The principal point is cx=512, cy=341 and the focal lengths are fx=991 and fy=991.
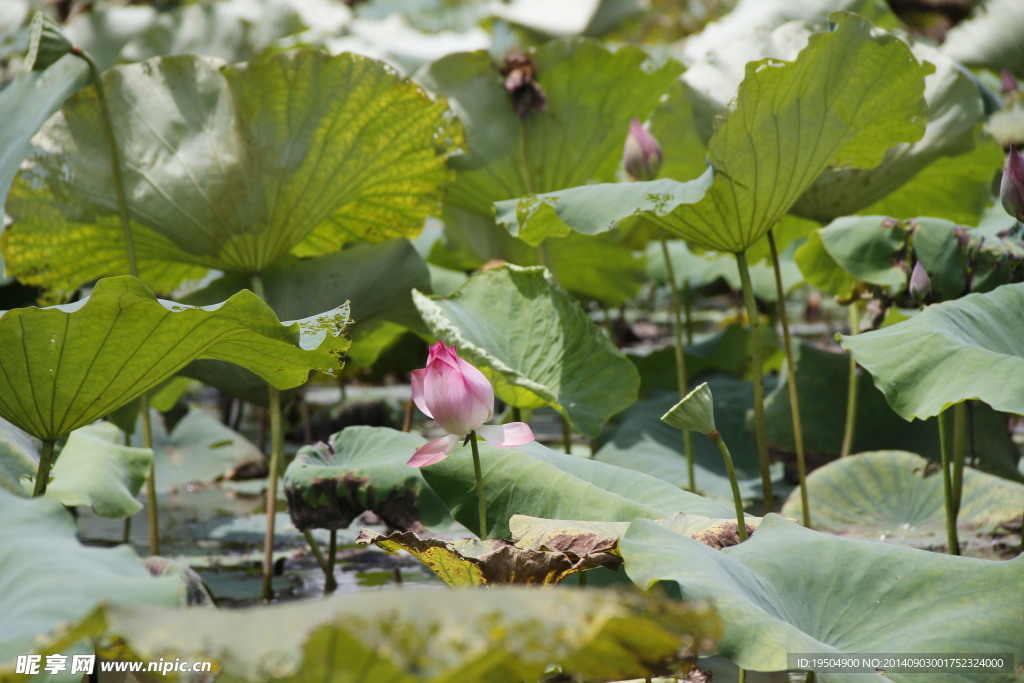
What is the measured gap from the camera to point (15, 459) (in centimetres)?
122

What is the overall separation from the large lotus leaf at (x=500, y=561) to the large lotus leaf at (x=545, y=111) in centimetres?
130

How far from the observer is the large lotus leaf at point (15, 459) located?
1159 mm

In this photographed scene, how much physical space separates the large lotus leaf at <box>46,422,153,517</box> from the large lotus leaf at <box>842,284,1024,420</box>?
1009mm

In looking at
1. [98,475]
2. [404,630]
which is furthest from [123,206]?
[404,630]

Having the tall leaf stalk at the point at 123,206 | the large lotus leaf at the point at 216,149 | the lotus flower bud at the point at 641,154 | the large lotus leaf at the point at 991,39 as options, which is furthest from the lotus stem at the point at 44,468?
the large lotus leaf at the point at 991,39

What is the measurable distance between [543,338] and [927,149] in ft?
3.05

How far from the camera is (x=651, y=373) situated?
2.60 metres

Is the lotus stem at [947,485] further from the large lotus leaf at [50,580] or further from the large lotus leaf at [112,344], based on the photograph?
the large lotus leaf at [50,580]

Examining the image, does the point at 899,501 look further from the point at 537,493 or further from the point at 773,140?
the point at 537,493

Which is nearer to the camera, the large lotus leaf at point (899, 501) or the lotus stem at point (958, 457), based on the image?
the lotus stem at point (958, 457)

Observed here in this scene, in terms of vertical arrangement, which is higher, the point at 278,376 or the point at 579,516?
the point at 278,376

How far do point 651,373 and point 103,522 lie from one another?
1362mm

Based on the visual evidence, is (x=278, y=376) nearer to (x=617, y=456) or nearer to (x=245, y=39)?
(x=617, y=456)

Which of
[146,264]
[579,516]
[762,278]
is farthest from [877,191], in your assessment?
[146,264]
